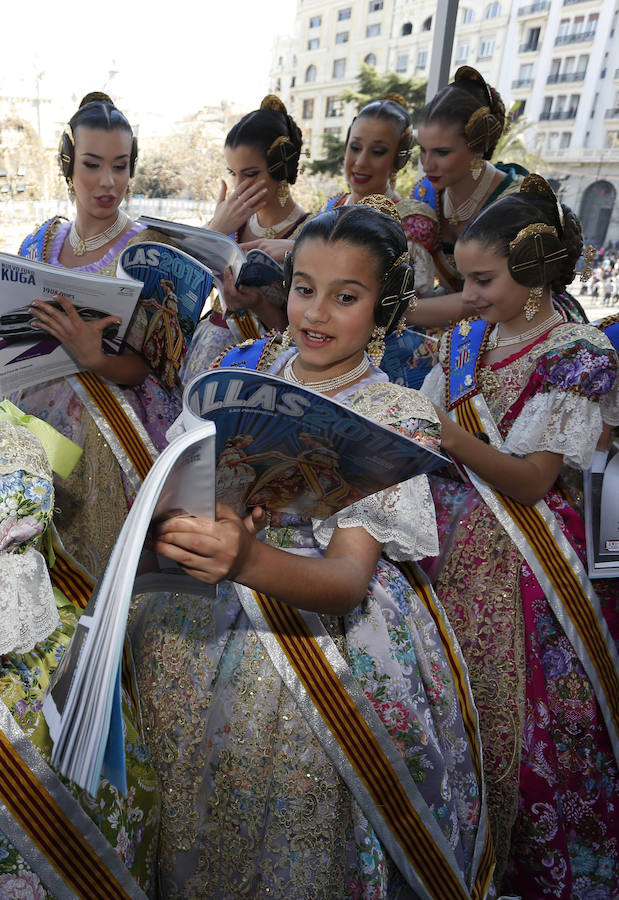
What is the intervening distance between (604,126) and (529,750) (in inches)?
205

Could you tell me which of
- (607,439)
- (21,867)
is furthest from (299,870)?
(607,439)

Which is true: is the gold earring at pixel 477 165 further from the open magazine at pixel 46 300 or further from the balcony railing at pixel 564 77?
the balcony railing at pixel 564 77

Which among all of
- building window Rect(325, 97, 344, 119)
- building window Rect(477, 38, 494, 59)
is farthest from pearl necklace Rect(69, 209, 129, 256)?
building window Rect(325, 97, 344, 119)

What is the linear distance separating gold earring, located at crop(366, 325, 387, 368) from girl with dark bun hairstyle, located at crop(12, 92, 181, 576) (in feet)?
2.00

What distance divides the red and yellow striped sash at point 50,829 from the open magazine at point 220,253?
100 cm

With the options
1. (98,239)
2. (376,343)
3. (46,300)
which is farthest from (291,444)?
(98,239)

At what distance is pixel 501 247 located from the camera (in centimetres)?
124

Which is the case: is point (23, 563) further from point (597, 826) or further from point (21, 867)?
point (597, 826)

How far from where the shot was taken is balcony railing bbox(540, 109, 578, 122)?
5.54 meters

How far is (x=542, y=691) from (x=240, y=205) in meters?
1.39

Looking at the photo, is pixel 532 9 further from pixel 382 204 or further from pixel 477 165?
pixel 382 204

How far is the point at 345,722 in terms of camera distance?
2.83 ft

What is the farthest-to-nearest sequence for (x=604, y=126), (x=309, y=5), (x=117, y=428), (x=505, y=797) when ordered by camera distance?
(x=309, y=5), (x=604, y=126), (x=117, y=428), (x=505, y=797)

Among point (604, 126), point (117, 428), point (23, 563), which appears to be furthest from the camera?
point (604, 126)
